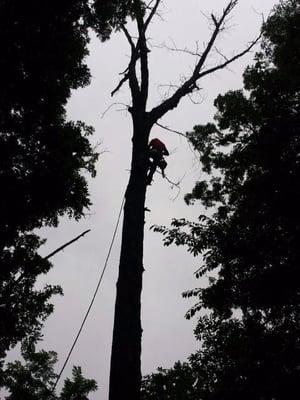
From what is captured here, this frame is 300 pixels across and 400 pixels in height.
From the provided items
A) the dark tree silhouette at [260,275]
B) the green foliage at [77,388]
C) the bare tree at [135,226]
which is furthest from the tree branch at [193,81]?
the green foliage at [77,388]

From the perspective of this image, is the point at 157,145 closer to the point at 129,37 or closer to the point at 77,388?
the point at 129,37

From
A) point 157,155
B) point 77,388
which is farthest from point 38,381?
point 157,155

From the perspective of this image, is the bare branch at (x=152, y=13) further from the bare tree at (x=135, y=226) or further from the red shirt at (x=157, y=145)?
the red shirt at (x=157, y=145)

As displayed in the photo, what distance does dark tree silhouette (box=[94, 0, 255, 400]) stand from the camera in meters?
3.51

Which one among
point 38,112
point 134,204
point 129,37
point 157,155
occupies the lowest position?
point 134,204

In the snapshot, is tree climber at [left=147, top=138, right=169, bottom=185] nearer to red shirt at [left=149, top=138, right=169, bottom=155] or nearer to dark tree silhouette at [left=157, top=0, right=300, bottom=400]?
red shirt at [left=149, top=138, right=169, bottom=155]

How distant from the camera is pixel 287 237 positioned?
367 centimetres

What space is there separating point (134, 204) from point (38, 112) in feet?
6.21

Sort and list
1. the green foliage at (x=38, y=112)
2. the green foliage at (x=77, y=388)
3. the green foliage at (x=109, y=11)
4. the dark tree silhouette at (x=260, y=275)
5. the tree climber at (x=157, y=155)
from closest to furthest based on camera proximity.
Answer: the dark tree silhouette at (x=260, y=275) < the green foliage at (x=38, y=112) < the green foliage at (x=109, y=11) < the tree climber at (x=157, y=155) < the green foliage at (x=77, y=388)

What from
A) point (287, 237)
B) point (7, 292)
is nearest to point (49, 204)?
point (7, 292)

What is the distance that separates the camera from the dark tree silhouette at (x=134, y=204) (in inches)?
138

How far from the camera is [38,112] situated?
512 cm

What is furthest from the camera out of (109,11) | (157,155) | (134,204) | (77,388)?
(77,388)

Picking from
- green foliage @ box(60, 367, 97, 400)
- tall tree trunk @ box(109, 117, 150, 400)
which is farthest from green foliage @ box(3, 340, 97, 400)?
tall tree trunk @ box(109, 117, 150, 400)
